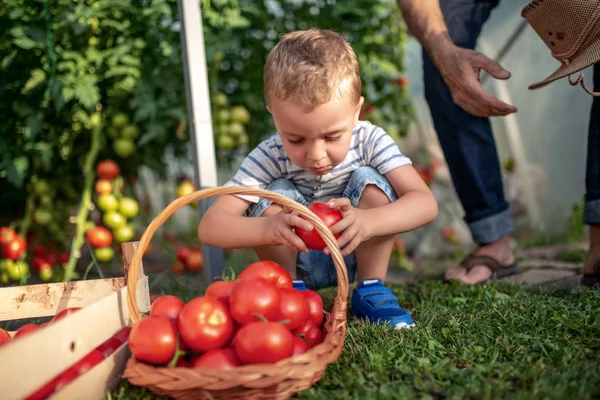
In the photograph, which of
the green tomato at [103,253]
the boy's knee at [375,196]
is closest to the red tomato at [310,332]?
the boy's knee at [375,196]

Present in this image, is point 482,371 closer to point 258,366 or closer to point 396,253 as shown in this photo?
point 258,366

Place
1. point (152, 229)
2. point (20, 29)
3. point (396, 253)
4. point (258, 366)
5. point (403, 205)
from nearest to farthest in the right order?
point (258, 366) < point (152, 229) < point (403, 205) < point (20, 29) < point (396, 253)

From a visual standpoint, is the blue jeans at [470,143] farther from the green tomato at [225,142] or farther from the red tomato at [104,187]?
the red tomato at [104,187]

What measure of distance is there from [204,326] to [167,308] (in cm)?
19

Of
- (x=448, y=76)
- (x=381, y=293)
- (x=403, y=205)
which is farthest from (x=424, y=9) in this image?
(x=381, y=293)

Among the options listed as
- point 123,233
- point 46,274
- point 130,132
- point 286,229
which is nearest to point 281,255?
point 286,229

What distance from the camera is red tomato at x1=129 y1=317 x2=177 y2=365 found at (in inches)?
53.9

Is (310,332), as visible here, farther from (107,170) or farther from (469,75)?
(107,170)

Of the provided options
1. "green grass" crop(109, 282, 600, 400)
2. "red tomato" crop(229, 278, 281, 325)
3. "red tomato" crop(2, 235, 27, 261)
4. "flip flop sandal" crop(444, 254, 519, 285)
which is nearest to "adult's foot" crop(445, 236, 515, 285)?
"flip flop sandal" crop(444, 254, 519, 285)

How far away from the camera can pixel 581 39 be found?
1962mm

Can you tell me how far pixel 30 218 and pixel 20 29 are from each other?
43.2 inches

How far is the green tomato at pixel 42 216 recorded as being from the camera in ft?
10.7

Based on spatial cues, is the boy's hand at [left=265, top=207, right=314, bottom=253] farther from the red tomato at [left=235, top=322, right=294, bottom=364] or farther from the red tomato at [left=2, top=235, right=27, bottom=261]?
the red tomato at [left=2, top=235, right=27, bottom=261]

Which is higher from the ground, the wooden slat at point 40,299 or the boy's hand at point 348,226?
the boy's hand at point 348,226
